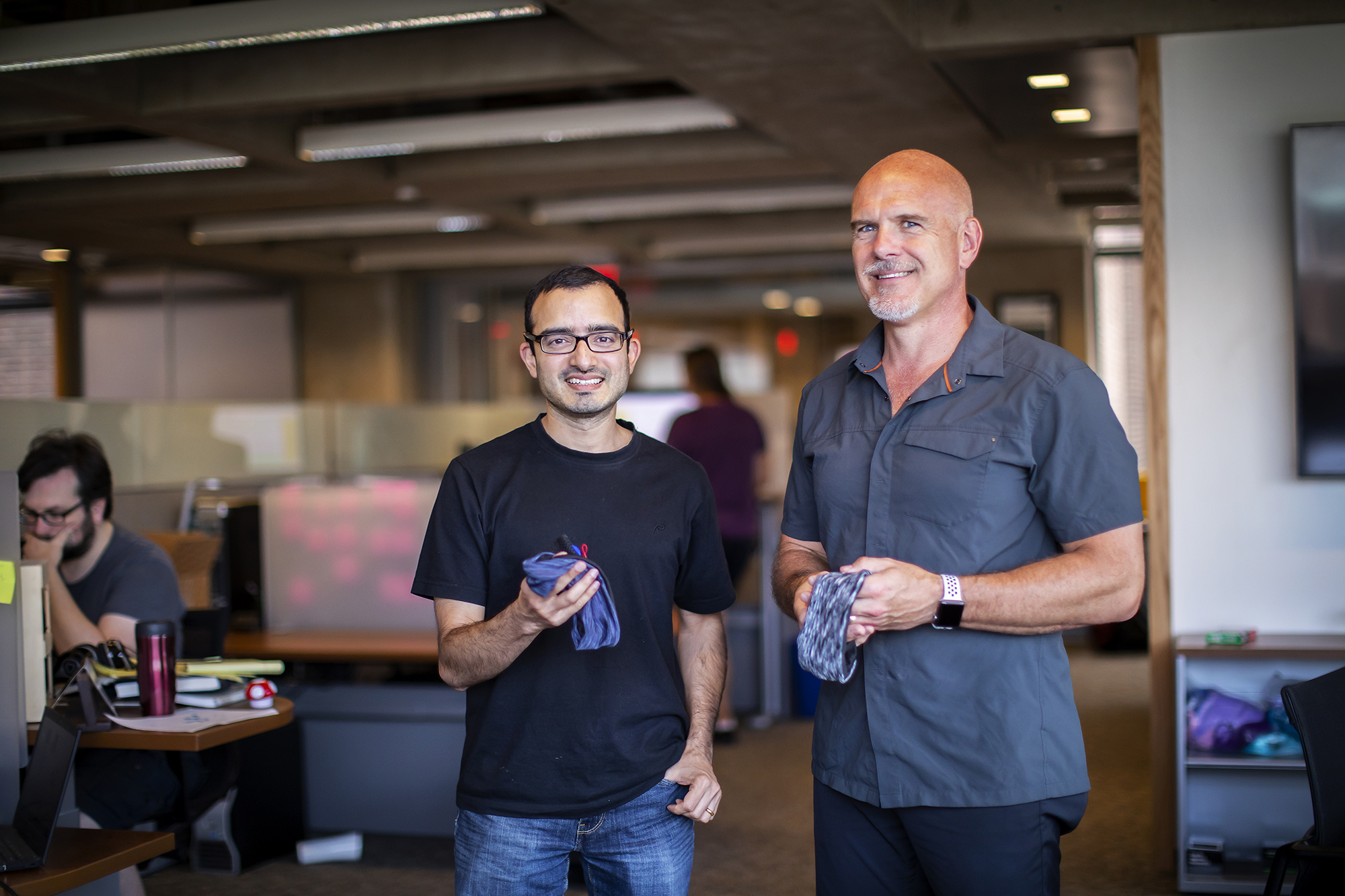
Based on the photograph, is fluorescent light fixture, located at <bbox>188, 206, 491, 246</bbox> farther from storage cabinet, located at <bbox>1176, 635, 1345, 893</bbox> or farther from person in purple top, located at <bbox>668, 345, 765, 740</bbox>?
storage cabinet, located at <bbox>1176, 635, 1345, 893</bbox>

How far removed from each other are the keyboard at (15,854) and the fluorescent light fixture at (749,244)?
7.16 metres

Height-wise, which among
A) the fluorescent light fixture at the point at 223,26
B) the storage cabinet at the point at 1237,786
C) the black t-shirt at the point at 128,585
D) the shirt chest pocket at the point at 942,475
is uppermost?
the fluorescent light fixture at the point at 223,26

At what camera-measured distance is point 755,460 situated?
5.82 meters

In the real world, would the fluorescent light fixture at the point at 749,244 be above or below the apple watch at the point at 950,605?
above

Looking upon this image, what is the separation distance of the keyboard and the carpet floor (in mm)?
1740

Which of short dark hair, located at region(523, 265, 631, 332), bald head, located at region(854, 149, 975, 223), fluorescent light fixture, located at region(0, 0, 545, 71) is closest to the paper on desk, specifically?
short dark hair, located at region(523, 265, 631, 332)

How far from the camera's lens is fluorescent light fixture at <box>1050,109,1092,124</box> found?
513 cm

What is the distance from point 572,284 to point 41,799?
4.51ft

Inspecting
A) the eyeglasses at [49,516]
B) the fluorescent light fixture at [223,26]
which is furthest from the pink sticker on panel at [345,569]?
the fluorescent light fixture at [223,26]

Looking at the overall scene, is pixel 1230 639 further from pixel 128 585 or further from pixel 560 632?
pixel 128 585

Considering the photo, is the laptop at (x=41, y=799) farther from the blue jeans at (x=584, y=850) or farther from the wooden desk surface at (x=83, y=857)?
the blue jeans at (x=584, y=850)

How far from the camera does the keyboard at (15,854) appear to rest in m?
2.02

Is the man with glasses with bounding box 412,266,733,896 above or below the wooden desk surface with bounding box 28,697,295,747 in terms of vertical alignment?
above

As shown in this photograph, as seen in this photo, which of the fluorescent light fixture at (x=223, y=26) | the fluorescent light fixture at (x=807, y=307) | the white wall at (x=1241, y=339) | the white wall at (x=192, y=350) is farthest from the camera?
the fluorescent light fixture at (x=807, y=307)
